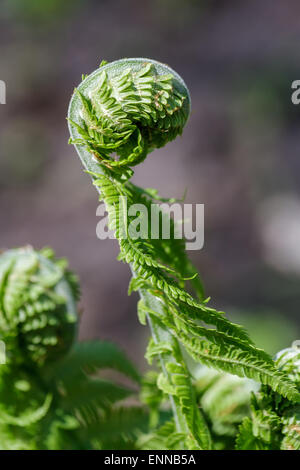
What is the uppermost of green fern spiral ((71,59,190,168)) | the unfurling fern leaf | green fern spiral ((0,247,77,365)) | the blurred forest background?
the blurred forest background

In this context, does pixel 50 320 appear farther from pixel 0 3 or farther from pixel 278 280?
pixel 0 3

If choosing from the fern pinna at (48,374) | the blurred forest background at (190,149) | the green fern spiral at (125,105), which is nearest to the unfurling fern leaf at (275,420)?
the green fern spiral at (125,105)

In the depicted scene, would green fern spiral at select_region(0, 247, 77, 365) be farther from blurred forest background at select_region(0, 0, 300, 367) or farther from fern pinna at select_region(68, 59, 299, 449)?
blurred forest background at select_region(0, 0, 300, 367)

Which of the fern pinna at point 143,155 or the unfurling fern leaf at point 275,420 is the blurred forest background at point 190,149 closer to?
the unfurling fern leaf at point 275,420

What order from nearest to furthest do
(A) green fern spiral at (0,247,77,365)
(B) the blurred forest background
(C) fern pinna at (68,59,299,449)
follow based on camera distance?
(C) fern pinna at (68,59,299,449) < (A) green fern spiral at (0,247,77,365) < (B) the blurred forest background

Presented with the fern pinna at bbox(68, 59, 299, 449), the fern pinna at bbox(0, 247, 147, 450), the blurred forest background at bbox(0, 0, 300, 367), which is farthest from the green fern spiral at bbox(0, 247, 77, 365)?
the blurred forest background at bbox(0, 0, 300, 367)

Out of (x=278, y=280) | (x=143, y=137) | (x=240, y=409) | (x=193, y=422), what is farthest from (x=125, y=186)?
(x=278, y=280)

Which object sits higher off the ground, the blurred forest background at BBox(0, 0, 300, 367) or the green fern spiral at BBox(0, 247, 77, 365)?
the blurred forest background at BBox(0, 0, 300, 367)
